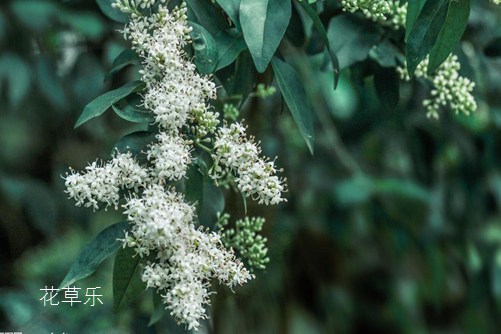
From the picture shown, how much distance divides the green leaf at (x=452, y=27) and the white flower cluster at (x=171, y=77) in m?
0.29

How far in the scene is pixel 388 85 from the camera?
4.71 ft

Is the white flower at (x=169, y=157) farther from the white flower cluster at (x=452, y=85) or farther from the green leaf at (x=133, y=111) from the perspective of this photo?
the white flower cluster at (x=452, y=85)

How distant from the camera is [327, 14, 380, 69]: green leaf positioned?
138 centimetres

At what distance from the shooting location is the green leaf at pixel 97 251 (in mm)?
1049

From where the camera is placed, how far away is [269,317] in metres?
2.37

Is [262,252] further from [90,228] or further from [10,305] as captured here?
[90,228]

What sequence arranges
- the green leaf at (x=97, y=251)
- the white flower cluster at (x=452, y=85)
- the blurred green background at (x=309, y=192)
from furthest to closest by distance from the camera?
the blurred green background at (x=309, y=192)
the white flower cluster at (x=452, y=85)
the green leaf at (x=97, y=251)

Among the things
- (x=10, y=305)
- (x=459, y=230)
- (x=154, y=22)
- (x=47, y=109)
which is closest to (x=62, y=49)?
(x=47, y=109)

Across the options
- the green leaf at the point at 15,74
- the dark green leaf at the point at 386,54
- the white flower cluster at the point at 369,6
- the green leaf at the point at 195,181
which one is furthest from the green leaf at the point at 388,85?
the green leaf at the point at 15,74

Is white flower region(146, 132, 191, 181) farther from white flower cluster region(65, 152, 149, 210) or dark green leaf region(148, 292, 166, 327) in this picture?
dark green leaf region(148, 292, 166, 327)

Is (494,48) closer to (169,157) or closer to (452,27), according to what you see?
(452,27)

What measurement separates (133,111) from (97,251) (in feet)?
0.56

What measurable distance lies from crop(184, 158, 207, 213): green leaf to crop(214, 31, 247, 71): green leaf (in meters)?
0.13

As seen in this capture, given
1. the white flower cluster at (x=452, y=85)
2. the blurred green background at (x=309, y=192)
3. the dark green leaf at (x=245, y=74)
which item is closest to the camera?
the dark green leaf at (x=245, y=74)
